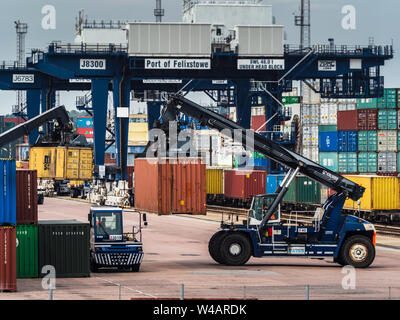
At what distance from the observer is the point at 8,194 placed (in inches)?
1261

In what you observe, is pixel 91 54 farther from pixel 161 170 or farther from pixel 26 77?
pixel 161 170

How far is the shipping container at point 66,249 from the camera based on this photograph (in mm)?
34375

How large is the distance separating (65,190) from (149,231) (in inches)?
1971

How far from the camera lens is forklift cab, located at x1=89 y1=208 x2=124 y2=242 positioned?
36.2m

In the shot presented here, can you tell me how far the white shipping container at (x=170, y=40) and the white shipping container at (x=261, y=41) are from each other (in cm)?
342

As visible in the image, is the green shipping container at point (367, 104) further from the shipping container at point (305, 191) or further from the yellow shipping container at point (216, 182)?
the shipping container at point (305, 191)

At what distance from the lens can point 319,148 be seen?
105250 mm

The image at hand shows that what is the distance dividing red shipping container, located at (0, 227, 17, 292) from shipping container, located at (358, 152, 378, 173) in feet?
238

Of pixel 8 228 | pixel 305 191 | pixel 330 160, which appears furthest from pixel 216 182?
pixel 8 228

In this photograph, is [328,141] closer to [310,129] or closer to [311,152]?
[310,129]

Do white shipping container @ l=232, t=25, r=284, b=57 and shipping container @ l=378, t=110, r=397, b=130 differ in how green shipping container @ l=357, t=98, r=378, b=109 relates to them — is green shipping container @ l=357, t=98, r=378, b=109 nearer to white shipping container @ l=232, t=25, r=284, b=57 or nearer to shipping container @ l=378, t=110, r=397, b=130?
shipping container @ l=378, t=110, r=397, b=130

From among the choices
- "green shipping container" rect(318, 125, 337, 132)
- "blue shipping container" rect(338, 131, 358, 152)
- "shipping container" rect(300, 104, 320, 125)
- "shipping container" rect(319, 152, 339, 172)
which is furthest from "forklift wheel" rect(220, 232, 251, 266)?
"shipping container" rect(300, 104, 320, 125)

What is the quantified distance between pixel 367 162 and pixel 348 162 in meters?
2.05
